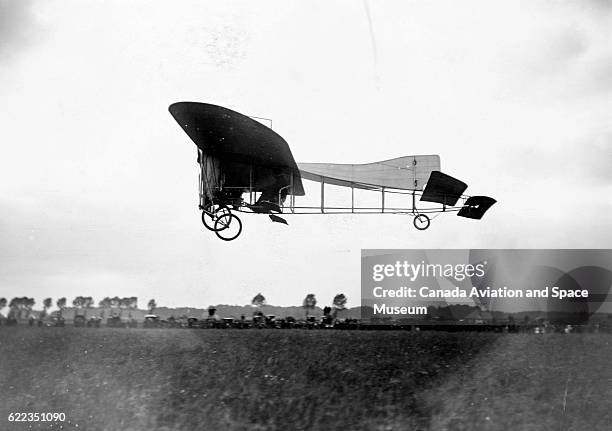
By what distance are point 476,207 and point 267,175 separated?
16.4ft

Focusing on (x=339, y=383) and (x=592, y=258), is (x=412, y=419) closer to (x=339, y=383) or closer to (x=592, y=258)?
(x=339, y=383)

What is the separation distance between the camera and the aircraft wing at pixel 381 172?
14.6m

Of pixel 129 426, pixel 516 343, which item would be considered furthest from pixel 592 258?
pixel 129 426

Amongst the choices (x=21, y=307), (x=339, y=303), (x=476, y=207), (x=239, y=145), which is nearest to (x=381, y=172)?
(x=476, y=207)

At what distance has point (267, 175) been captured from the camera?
1360 centimetres

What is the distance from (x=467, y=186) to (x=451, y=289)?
18.7 ft

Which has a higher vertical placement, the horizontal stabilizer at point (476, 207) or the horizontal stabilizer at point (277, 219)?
the horizontal stabilizer at point (476, 207)

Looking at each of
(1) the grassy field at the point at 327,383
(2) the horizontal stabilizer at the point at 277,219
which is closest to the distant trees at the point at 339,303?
(1) the grassy field at the point at 327,383

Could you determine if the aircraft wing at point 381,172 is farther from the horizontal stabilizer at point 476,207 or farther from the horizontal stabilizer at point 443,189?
the horizontal stabilizer at point 476,207

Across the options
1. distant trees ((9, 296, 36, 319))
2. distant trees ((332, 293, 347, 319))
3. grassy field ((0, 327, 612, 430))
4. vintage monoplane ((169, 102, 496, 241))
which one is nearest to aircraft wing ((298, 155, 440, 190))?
vintage monoplane ((169, 102, 496, 241))

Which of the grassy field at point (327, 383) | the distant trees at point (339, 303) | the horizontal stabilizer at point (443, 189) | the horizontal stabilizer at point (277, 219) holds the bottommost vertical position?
the grassy field at point (327, 383)

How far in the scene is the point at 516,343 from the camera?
21281mm

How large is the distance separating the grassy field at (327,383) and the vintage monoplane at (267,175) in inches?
225

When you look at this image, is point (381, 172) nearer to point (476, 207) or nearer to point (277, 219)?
point (476, 207)
